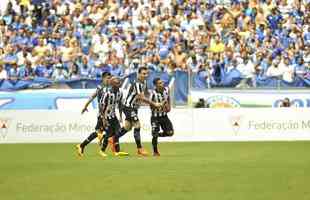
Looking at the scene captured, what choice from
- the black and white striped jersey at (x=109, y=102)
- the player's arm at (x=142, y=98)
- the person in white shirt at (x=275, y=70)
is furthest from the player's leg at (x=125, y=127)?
the person in white shirt at (x=275, y=70)

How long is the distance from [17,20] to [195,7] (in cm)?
792

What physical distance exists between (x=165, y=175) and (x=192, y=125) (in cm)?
1416

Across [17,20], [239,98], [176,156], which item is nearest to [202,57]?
[239,98]

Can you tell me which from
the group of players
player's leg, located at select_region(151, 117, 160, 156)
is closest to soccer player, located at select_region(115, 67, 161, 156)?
the group of players

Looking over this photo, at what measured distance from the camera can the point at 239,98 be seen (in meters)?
29.3

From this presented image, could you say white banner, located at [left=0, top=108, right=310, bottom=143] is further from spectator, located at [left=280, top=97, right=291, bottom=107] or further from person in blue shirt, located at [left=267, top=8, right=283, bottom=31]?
person in blue shirt, located at [left=267, top=8, right=283, bottom=31]

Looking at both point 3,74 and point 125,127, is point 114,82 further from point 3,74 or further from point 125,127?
point 3,74

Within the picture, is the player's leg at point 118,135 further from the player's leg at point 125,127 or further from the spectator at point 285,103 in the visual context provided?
the spectator at point 285,103

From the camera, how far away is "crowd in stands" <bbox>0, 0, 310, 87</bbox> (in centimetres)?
3092

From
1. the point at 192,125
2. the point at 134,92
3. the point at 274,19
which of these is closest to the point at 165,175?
the point at 134,92

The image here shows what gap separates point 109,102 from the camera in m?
22.3

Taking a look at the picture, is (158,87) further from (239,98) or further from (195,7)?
(195,7)

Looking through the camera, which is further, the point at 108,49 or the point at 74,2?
the point at 74,2

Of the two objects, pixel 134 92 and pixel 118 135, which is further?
pixel 118 135
